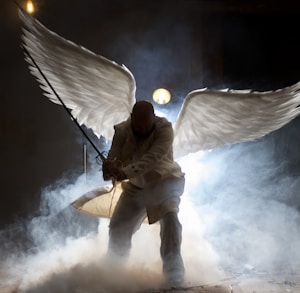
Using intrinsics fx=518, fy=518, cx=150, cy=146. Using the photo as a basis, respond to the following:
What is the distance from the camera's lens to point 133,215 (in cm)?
358

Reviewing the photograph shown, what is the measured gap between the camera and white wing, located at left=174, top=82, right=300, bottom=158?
3.60 m

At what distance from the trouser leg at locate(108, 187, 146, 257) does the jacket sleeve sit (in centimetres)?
33

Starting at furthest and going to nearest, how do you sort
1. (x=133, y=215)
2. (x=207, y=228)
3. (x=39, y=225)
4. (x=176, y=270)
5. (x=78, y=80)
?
1. (x=39, y=225)
2. (x=207, y=228)
3. (x=78, y=80)
4. (x=133, y=215)
5. (x=176, y=270)

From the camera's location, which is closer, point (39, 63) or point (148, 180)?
point (148, 180)

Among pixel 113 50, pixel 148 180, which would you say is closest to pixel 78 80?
pixel 148 180

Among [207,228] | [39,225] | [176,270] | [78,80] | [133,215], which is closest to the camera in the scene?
[176,270]

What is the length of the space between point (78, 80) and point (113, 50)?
205 cm

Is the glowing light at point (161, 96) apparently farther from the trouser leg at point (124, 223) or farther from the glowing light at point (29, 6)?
the trouser leg at point (124, 223)

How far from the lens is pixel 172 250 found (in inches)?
130

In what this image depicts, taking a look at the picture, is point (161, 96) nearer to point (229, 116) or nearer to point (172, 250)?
point (229, 116)

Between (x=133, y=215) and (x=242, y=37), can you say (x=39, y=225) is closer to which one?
(x=133, y=215)

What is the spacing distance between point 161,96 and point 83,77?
6.14 feet

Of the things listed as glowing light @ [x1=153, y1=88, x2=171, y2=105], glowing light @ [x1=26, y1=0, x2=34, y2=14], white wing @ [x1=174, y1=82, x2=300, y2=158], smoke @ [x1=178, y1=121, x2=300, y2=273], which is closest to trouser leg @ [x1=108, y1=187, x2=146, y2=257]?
white wing @ [x1=174, y1=82, x2=300, y2=158]

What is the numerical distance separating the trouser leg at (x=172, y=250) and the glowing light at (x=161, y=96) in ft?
8.03
